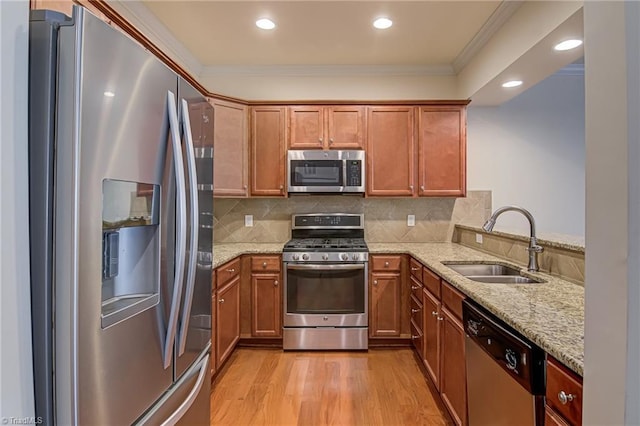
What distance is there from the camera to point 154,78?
1.04 meters

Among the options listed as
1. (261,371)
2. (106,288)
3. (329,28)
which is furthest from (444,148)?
(106,288)

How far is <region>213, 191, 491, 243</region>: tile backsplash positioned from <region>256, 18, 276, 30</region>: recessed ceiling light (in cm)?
163

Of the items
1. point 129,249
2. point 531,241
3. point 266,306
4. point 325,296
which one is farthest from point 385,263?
point 129,249

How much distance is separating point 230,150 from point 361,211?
1.47 meters

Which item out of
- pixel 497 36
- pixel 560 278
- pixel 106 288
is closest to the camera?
pixel 106 288

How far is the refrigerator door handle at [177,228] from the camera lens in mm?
1096

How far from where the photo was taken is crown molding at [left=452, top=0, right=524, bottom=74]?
2.37 meters

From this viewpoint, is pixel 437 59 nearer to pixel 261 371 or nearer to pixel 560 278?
pixel 560 278

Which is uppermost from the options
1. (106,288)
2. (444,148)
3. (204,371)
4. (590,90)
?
(444,148)

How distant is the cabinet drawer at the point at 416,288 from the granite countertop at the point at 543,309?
465mm

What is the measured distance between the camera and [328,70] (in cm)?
354

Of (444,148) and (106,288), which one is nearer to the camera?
(106,288)

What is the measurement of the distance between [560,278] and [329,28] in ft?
7.72

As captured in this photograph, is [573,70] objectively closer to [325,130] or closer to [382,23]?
[382,23]
